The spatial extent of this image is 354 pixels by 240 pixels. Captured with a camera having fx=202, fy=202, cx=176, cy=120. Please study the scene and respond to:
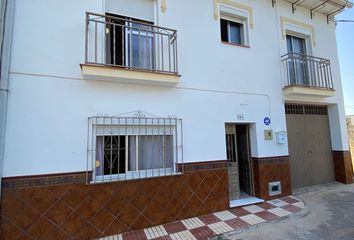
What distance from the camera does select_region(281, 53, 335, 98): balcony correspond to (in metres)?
6.39

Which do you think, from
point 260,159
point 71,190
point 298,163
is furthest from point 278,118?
point 71,190

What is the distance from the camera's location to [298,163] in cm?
699

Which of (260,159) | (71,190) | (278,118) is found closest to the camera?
(71,190)

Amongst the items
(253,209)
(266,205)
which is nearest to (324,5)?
(266,205)

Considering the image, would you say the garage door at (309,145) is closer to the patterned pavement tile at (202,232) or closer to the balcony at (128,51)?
the patterned pavement tile at (202,232)

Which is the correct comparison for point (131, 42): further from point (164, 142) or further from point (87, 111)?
point (164, 142)

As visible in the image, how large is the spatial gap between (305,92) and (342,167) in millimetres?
3525

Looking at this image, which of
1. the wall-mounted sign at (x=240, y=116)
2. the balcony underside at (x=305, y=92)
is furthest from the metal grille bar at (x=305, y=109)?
the wall-mounted sign at (x=240, y=116)

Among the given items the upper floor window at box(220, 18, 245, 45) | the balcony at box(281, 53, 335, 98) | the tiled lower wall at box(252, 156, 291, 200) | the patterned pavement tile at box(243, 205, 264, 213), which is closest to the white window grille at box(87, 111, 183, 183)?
the patterned pavement tile at box(243, 205, 264, 213)

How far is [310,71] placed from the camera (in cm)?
721

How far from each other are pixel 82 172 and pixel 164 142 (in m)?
1.84

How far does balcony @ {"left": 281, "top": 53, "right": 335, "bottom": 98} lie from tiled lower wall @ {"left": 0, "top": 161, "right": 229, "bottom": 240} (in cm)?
389

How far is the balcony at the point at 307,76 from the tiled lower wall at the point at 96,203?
389 cm

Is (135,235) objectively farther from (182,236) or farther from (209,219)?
(209,219)
